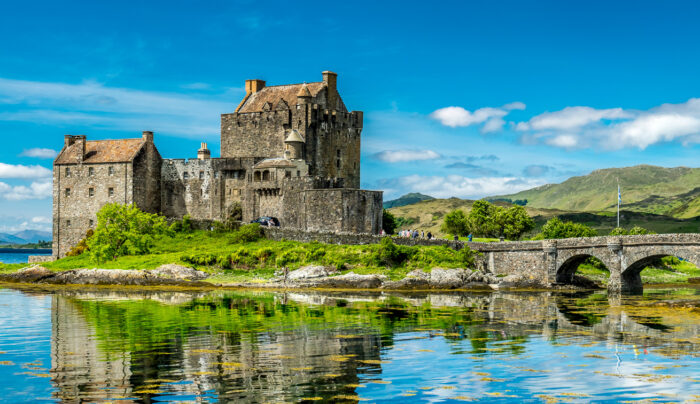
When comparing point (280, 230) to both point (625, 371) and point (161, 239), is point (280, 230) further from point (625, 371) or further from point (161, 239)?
point (625, 371)

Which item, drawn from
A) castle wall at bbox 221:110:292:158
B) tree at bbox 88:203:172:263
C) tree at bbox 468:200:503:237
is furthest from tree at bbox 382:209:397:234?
tree at bbox 88:203:172:263

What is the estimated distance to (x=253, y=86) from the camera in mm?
91250

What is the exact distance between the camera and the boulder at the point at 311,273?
208 feet

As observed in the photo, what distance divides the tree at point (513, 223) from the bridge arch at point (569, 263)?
2271cm

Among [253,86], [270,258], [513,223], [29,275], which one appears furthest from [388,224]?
[29,275]

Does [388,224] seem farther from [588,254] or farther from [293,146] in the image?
[588,254]

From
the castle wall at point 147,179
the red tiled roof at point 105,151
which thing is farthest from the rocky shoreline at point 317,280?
the red tiled roof at point 105,151

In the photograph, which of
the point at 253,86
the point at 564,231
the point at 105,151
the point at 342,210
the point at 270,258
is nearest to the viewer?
the point at 270,258

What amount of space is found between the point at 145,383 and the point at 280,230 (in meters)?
48.0

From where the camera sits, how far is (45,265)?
7681 cm

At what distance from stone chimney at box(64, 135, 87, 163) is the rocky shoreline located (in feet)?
58.5

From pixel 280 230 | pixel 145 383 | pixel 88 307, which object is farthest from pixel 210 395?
pixel 280 230

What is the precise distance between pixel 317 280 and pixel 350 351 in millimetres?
32566

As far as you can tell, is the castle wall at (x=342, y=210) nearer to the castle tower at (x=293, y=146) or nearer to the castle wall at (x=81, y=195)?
the castle tower at (x=293, y=146)
